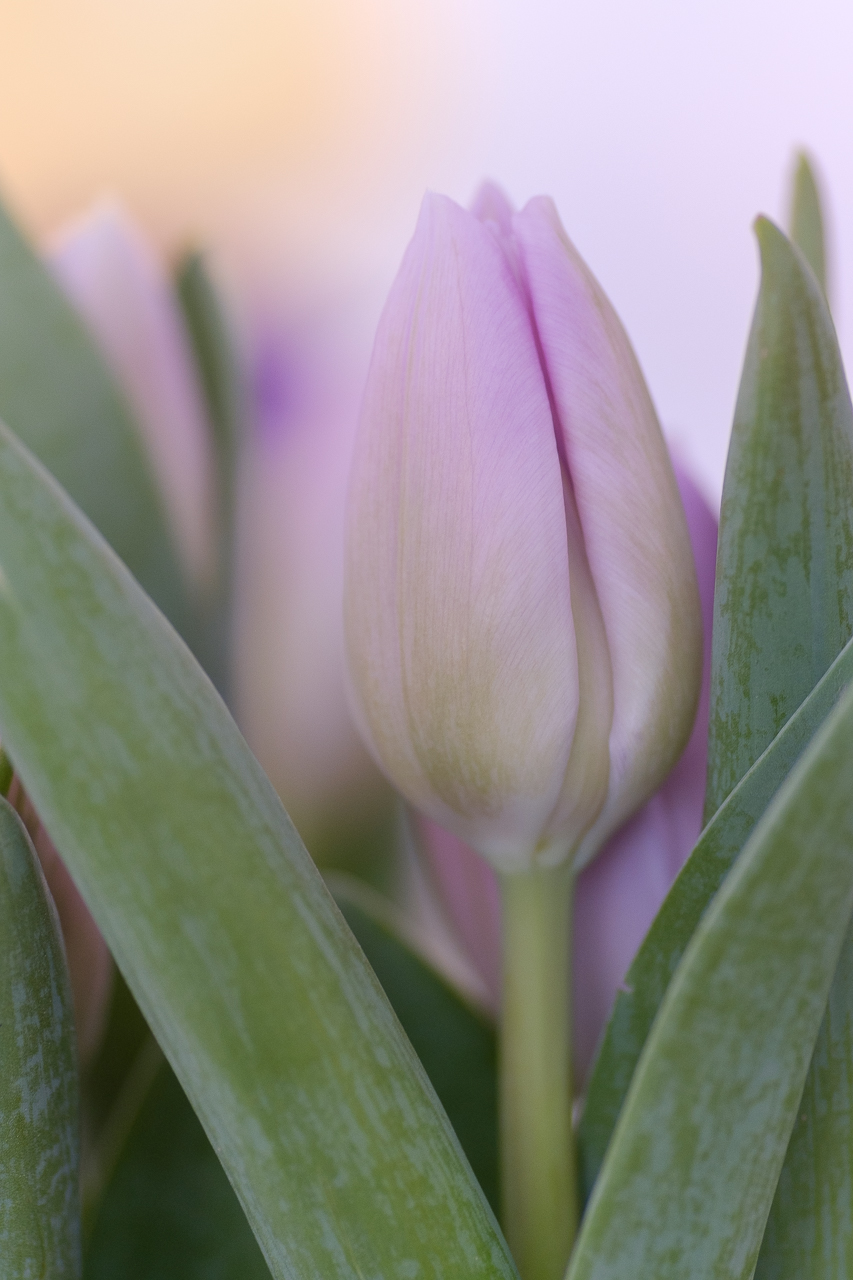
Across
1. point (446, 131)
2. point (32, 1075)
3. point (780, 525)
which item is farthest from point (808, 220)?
point (446, 131)

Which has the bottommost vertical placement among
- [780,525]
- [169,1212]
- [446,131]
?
[169,1212]

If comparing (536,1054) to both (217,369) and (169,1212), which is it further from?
(217,369)

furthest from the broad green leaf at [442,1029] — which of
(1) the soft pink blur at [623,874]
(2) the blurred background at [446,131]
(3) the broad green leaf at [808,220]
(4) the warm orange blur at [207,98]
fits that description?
(4) the warm orange blur at [207,98]

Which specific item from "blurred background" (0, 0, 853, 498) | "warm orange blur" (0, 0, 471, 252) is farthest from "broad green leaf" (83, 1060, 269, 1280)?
"warm orange blur" (0, 0, 471, 252)

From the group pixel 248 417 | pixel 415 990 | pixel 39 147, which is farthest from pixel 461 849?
pixel 39 147

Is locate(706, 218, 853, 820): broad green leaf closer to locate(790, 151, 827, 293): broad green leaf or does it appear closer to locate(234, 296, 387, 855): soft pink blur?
locate(790, 151, 827, 293): broad green leaf

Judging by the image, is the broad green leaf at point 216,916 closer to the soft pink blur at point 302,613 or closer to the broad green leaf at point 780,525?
the broad green leaf at point 780,525
